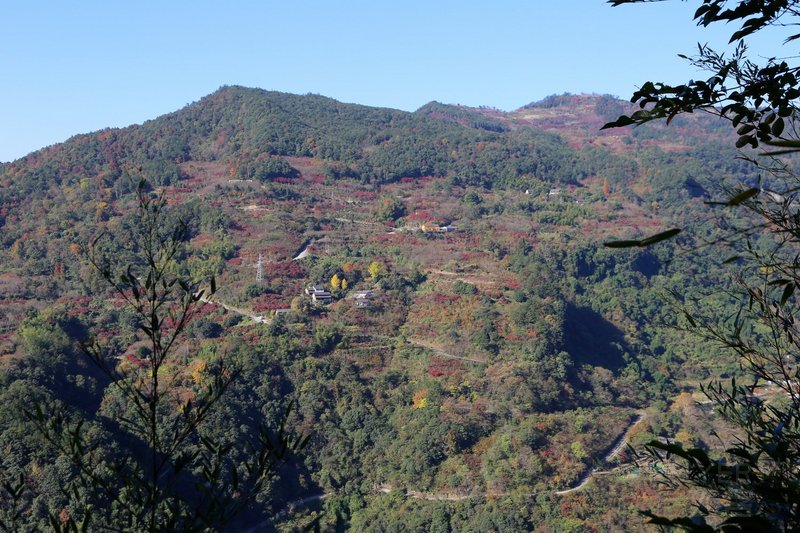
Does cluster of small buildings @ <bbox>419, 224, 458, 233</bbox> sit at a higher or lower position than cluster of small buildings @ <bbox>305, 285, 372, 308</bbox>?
higher

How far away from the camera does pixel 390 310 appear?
26562mm

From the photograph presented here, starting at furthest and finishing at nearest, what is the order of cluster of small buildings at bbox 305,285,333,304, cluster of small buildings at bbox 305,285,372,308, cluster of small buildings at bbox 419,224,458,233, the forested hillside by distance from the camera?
cluster of small buildings at bbox 419,224,458,233 → cluster of small buildings at bbox 305,285,333,304 → cluster of small buildings at bbox 305,285,372,308 → the forested hillside

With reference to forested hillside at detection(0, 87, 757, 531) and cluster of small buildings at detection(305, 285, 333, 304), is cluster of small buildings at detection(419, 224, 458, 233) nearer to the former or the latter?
forested hillside at detection(0, 87, 757, 531)

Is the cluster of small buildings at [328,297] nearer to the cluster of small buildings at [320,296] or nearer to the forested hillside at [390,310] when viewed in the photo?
the cluster of small buildings at [320,296]

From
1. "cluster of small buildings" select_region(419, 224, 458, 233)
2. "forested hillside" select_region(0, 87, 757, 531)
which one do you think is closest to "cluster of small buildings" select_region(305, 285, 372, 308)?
"forested hillside" select_region(0, 87, 757, 531)

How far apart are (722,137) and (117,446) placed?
6490 centimetres

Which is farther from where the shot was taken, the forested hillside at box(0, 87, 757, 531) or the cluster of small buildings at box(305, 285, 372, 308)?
the cluster of small buildings at box(305, 285, 372, 308)

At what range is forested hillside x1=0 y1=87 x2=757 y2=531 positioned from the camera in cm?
1708

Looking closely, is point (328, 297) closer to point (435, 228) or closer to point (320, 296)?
point (320, 296)

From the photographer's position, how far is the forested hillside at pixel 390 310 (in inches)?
672

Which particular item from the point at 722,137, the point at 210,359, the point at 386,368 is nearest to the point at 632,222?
the point at 386,368

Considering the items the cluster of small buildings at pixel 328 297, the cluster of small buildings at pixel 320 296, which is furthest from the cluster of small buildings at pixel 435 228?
the cluster of small buildings at pixel 320 296

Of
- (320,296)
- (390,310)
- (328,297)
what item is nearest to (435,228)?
(390,310)

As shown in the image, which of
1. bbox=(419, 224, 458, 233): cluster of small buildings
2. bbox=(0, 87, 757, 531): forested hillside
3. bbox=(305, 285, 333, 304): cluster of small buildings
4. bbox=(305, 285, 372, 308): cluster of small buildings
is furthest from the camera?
bbox=(419, 224, 458, 233): cluster of small buildings
